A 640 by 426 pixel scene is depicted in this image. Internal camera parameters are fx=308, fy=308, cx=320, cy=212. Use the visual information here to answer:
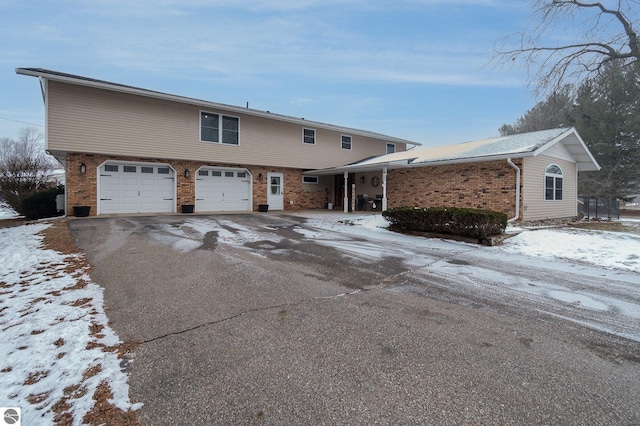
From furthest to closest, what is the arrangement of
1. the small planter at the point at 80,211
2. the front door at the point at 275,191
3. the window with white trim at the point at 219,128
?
the front door at the point at 275,191 < the window with white trim at the point at 219,128 < the small planter at the point at 80,211

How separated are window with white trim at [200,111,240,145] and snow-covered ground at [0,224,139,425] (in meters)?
11.4

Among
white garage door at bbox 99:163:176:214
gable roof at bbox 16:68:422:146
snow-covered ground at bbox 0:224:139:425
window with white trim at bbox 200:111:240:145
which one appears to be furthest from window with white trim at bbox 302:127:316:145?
snow-covered ground at bbox 0:224:139:425

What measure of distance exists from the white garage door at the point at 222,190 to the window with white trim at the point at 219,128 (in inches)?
61.3

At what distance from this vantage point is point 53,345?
104 inches

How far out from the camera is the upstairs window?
18.3 m

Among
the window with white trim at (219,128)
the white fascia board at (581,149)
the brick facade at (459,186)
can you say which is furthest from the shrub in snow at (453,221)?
the window with white trim at (219,128)

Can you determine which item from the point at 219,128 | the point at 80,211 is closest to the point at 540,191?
the point at 219,128

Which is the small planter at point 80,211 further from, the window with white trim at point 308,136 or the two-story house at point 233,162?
the window with white trim at point 308,136

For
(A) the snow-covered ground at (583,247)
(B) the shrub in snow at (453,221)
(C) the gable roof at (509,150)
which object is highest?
(C) the gable roof at (509,150)

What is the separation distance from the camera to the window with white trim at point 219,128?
49.4ft

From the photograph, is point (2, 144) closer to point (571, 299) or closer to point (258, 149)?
point (258, 149)

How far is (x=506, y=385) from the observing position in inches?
86.4

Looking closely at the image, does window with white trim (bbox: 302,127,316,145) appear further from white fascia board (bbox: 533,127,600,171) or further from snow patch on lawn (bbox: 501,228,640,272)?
snow patch on lawn (bbox: 501,228,640,272)

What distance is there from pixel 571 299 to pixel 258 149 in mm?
14856
